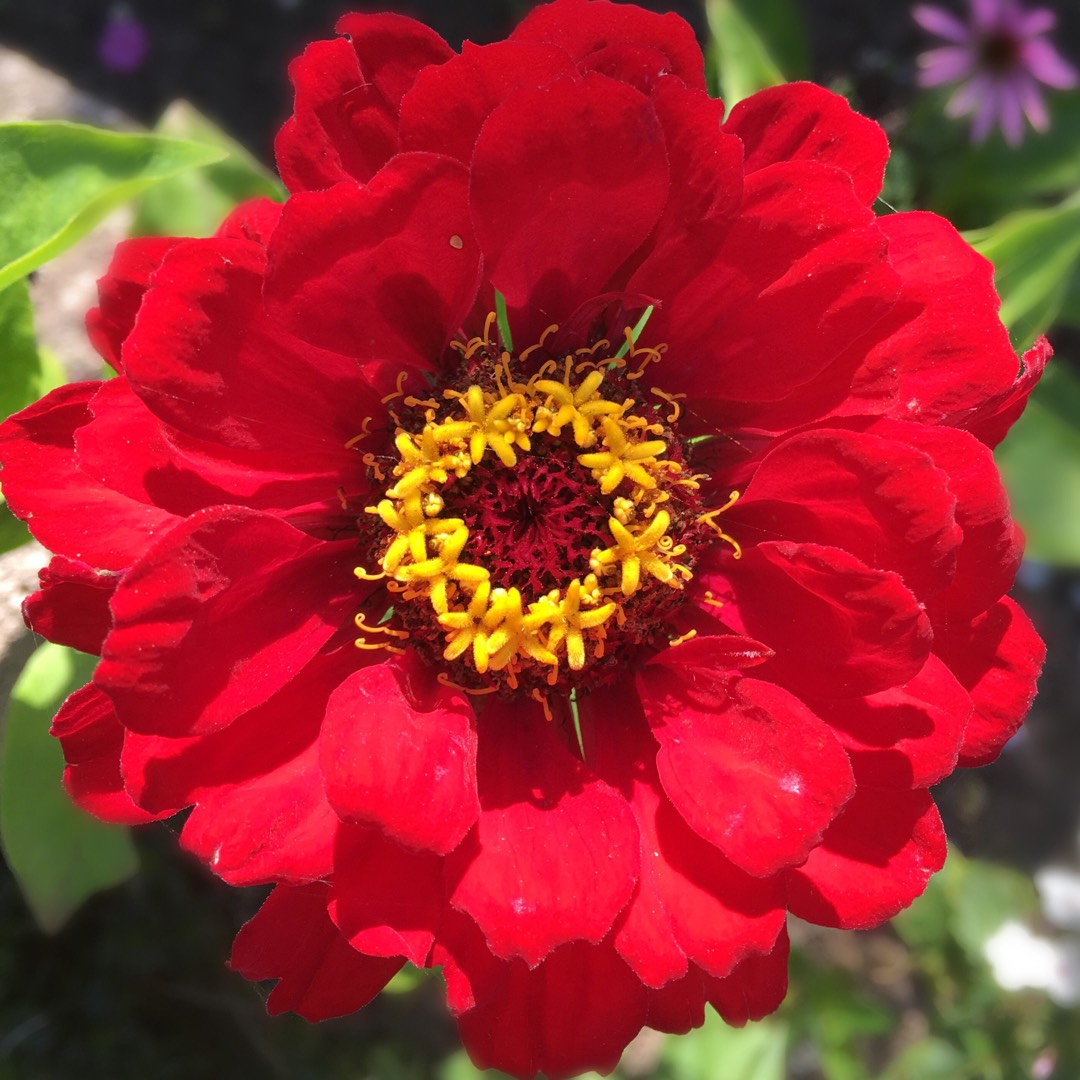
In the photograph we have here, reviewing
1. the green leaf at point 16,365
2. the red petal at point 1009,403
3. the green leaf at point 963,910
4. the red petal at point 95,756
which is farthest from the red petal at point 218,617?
the green leaf at point 963,910

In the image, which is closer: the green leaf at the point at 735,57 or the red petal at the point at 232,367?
the red petal at the point at 232,367

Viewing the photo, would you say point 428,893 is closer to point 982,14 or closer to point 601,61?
point 601,61

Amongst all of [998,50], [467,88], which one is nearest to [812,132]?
[467,88]

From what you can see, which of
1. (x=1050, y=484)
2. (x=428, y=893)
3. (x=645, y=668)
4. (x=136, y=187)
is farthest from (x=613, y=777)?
(x=1050, y=484)

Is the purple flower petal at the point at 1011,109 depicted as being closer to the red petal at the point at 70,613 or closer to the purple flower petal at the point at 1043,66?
the purple flower petal at the point at 1043,66

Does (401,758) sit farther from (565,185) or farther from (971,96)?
(971,96)
